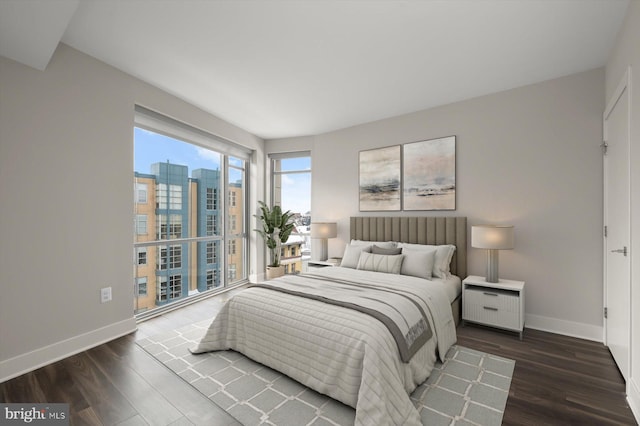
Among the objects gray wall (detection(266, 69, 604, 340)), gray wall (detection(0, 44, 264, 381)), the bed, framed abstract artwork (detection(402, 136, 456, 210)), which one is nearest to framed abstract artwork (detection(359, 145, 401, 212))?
framed abstract artwork (detection(402, 136, 456, 210))

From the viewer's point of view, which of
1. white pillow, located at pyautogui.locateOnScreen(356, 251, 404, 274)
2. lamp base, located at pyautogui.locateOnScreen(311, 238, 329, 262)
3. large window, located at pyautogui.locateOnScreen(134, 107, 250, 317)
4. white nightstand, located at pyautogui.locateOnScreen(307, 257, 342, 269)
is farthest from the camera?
lamp base, located at pyautogui.locateOnScreen(311, 238, 329, 262)

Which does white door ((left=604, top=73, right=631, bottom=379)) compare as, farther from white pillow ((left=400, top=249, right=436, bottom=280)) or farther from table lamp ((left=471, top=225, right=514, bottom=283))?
white pillow ((left=400, top=249, right=436, bottom=280))

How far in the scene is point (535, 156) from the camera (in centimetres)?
319

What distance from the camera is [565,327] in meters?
3.00

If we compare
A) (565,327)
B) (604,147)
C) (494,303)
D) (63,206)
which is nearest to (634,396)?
(494,303)

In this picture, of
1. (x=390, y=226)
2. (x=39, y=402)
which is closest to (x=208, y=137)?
(x=390, y=226)

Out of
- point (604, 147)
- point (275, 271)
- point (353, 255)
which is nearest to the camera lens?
point (604, 147)

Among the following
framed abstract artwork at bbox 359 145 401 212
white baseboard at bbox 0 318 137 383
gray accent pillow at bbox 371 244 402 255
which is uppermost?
framed abstract artwork at bbox 359 145 401 212

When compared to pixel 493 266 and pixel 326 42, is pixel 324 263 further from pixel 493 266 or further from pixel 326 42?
pixel 326 42

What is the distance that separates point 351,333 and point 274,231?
3.57m

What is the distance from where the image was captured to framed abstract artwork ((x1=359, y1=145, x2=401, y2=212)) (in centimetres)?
421

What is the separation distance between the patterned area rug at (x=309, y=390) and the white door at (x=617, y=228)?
35.4 inches

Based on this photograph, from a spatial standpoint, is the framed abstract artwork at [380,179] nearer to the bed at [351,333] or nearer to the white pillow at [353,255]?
the white pillow at [353,255]

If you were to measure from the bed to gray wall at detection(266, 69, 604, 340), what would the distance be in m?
0.98
